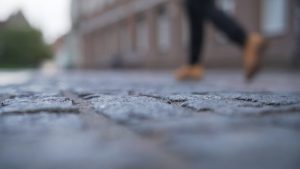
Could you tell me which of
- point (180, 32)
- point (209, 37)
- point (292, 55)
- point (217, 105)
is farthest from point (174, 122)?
point (180, 32)

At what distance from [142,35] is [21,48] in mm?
21773

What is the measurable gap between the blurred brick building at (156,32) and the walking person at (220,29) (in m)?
6.02

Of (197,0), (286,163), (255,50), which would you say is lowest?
(286,163)

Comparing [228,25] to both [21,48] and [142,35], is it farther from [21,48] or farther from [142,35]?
[21,48]

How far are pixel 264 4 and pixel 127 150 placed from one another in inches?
460

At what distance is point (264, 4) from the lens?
39.5 feet

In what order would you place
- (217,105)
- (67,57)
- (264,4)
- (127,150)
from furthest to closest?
(67,57), (264,4), (217,105), (127,150)

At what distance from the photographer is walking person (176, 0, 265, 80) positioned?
4.29 m

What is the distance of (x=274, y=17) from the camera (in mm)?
11523

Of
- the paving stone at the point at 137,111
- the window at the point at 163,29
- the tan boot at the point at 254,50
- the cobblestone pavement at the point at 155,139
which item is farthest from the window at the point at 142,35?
the cobblestone pavement at the point at 155,139

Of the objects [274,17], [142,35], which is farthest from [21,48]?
[274,17]

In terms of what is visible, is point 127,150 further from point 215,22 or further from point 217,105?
point 215,22

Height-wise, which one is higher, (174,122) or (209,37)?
(209,37)

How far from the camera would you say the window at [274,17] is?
11.0m
